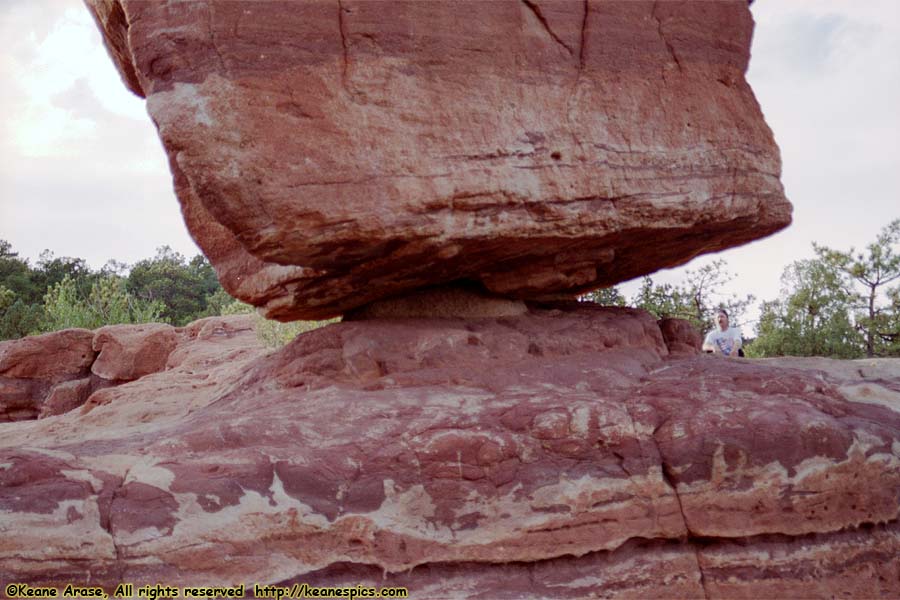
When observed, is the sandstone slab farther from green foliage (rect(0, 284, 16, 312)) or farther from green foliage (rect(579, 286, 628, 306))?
green foliage (rect(0, 284, 16, 312))

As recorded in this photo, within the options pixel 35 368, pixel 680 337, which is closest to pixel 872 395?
pixel 680 337

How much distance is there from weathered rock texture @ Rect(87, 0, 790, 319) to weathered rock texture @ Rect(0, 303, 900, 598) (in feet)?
2.25

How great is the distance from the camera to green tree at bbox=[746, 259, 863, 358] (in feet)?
42.4

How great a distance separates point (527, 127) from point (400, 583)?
2413 mm

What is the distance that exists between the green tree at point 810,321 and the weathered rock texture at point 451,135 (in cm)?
836

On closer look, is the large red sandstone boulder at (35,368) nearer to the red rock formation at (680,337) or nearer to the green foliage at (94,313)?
the green foliage at (94,313)

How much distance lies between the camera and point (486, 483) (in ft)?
13.4

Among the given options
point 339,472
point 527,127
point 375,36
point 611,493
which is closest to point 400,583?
point 339,472

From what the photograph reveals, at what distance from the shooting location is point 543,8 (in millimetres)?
4699

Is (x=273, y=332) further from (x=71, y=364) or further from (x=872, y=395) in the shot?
(x=872, y=395)

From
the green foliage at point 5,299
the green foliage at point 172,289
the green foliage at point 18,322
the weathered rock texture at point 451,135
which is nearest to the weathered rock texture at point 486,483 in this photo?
the weathered rock texture at point 451,135

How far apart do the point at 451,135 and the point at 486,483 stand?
5.84 feet

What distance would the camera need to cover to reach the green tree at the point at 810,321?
1292 centimetres

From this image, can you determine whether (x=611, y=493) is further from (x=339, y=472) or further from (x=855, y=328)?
(x=855, y=328)
